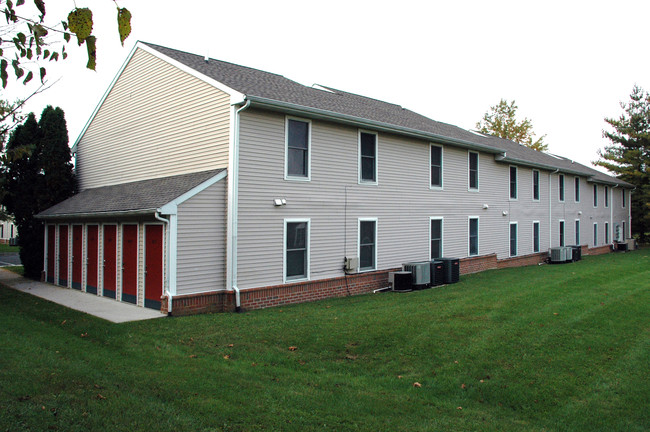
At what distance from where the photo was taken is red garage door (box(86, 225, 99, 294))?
48.2 feet

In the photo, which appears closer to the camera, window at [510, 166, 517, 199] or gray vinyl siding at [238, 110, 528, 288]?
gray vinyl siding at [238, 110, 528, 288]

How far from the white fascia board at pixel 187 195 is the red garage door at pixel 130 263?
2220 millimetres

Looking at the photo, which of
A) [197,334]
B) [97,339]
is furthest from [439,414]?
[97,339]

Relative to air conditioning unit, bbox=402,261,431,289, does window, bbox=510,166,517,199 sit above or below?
above

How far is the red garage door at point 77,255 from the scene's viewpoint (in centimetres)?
1565

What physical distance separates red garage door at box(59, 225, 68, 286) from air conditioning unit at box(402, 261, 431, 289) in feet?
38.1

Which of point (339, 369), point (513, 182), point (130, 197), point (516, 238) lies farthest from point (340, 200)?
point (516, 238)

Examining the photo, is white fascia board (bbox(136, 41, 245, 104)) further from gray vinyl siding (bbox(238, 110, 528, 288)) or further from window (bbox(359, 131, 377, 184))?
window (bbox(359, 131, 377, 184))

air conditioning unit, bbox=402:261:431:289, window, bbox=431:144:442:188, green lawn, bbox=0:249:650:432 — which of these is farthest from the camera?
window, bbox=431:144:442:188

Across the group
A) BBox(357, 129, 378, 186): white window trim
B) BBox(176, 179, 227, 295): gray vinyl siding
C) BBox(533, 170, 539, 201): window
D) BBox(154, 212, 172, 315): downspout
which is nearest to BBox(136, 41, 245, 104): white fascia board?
BBox(176, 179, 227, 295): gray vinyl siding

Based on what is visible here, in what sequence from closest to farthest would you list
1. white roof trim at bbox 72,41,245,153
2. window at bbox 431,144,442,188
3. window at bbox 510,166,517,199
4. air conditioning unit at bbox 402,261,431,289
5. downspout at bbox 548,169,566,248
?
Answer: white roof trim at bbox 72,41,245,153 < air conditioning unit at bbox 402,261,431,289 < window at bbox 431,144,442,188 < window at bbox 510,166,517,199 < downspout at bbox 548,169,566,248

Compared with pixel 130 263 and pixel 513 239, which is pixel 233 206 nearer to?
Result: pixel 130 263

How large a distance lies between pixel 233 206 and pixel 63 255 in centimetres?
861

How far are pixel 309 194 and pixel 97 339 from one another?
6.88 metres
